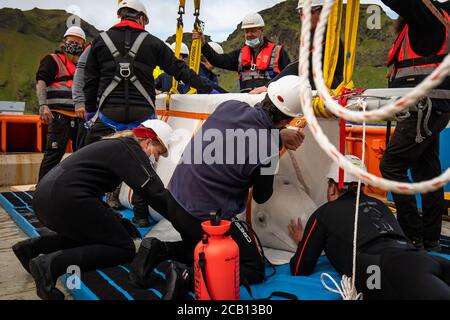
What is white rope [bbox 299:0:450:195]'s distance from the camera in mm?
1079

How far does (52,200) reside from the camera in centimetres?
240

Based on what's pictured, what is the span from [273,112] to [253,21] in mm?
2703

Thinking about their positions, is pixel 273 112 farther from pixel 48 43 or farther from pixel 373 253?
pixel 48 43

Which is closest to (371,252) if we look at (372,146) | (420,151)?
(420,151)

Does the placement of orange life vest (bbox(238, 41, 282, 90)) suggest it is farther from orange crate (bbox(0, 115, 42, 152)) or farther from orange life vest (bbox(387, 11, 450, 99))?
orange crate (bbox(0, 115, 42, 152))

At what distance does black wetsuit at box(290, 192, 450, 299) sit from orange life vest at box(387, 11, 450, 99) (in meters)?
0.92

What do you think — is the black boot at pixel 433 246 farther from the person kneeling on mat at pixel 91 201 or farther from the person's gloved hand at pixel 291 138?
the person kneeling on mat at pixel 91 201

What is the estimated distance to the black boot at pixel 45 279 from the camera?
2182mm

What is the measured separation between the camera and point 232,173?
2.31m

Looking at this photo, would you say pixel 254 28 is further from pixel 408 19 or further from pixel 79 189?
pixel 79 189

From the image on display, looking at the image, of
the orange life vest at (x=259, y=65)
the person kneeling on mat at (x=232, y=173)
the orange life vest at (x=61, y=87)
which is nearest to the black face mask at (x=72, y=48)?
the orange life vest at (x=61, y=87)

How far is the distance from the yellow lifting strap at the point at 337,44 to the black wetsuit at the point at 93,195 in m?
1.10
